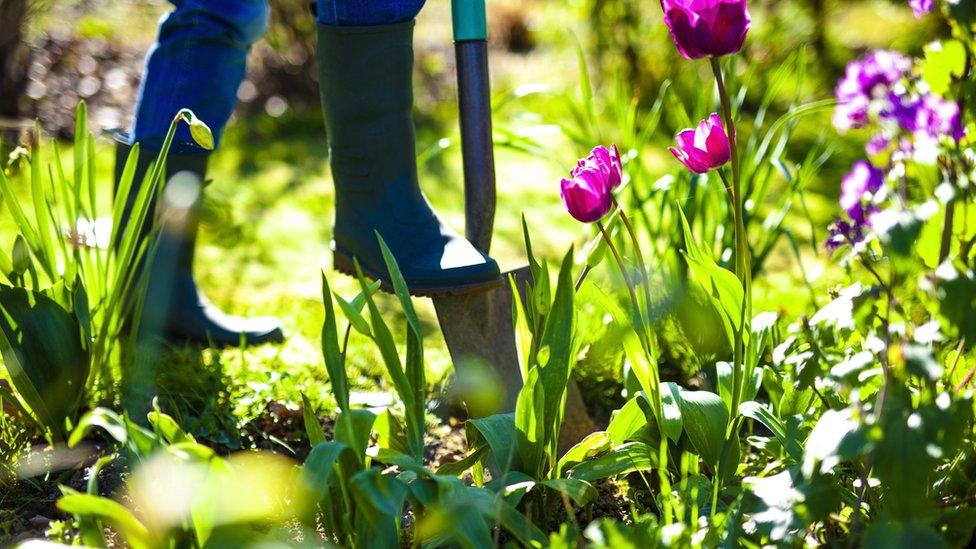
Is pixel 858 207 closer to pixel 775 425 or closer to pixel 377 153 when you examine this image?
pixel 775 425

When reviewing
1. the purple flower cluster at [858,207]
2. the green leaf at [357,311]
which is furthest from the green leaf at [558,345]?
the purple flower cluster at [858,207]

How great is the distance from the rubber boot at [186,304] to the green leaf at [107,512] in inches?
32.9

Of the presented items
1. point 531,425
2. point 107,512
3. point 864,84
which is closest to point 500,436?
point 531,425

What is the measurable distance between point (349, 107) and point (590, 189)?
2.31 feet

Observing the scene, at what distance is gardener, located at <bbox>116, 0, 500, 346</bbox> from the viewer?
171cm

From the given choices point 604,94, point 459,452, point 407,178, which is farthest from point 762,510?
point 604,94

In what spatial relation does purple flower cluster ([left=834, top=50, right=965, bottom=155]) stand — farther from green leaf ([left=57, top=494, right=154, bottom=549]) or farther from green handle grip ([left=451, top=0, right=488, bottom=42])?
green leaf ([left=57, top=494, right=154, bottom=549])

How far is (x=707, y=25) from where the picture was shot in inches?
43.9

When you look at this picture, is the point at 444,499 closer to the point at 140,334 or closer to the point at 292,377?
the point at 292,377

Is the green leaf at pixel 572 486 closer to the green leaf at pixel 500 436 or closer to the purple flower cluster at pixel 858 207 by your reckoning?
the green leaf at pixel 500 436

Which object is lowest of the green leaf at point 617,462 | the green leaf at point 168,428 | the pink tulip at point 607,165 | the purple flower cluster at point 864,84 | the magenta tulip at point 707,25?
the green leaf at point 617,462

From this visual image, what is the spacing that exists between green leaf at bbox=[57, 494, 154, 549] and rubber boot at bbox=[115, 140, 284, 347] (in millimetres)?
836

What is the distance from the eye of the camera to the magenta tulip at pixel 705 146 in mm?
1211

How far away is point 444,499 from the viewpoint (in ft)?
3.72
